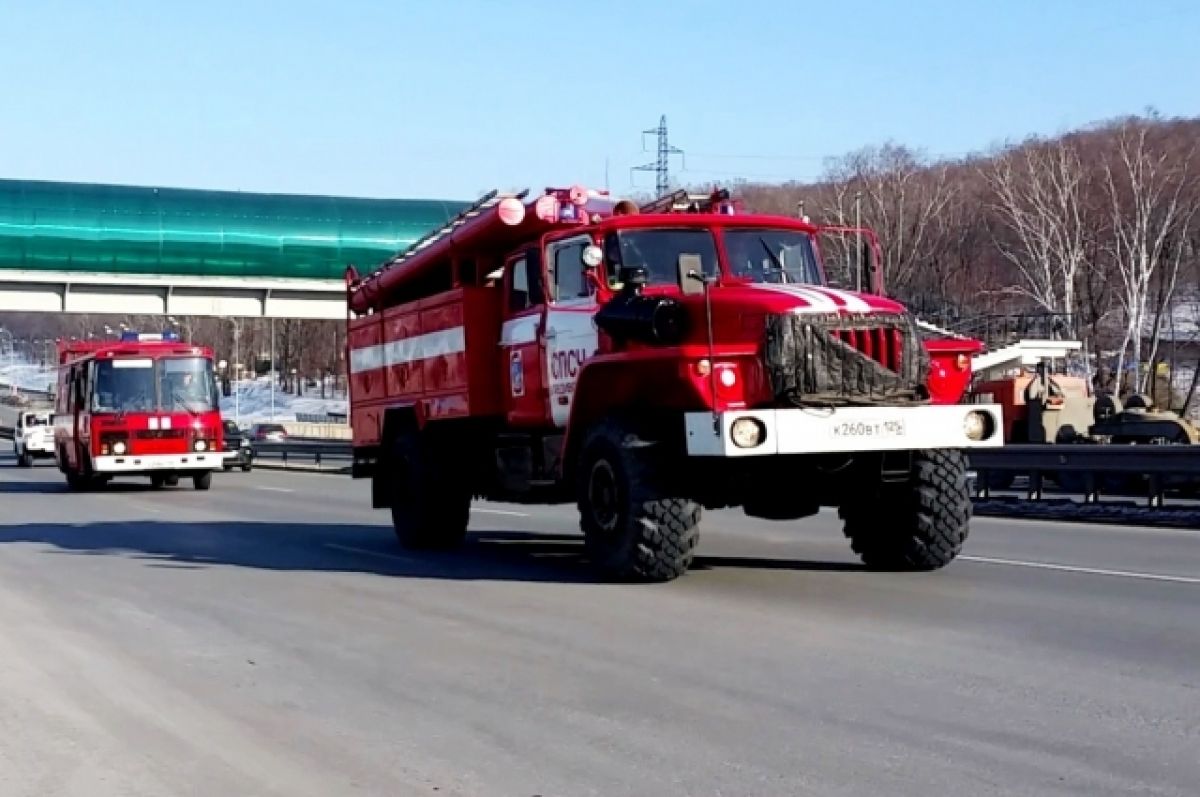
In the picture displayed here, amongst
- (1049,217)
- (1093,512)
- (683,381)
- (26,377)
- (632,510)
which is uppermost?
(26,377)

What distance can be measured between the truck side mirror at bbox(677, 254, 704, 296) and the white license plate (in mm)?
1465

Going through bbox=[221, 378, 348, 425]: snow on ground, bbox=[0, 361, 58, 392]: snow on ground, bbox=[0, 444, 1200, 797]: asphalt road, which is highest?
bbox=[0, 361, 58, 392]: snow on ground

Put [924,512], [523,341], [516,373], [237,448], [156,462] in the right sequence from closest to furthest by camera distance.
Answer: [924,512]
[523,341]
[516,373]
[156,462]
[237,448]

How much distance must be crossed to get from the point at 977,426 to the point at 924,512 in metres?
0.82

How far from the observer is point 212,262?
45844 mm

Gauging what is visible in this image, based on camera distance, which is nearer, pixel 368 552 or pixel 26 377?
pixel 368 552

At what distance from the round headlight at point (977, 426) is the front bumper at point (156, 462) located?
67.3 ft

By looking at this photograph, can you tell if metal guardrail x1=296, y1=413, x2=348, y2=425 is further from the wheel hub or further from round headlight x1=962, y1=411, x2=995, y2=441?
round headlight x1=962, y1=411, x2=995, y2=441

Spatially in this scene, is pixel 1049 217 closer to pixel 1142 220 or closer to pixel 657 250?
pixel 1142 220

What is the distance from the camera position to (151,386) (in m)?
29.6

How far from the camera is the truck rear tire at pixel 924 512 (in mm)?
11898

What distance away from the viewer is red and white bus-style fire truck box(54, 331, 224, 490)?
29062 millimetres

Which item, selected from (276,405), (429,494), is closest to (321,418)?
(276,405)

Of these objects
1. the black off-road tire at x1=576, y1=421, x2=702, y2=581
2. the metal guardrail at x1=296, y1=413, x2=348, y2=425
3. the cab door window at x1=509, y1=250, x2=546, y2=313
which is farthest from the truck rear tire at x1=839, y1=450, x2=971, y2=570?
the metal guardrail at x1=296, y1=413, x2=348, y2=425
